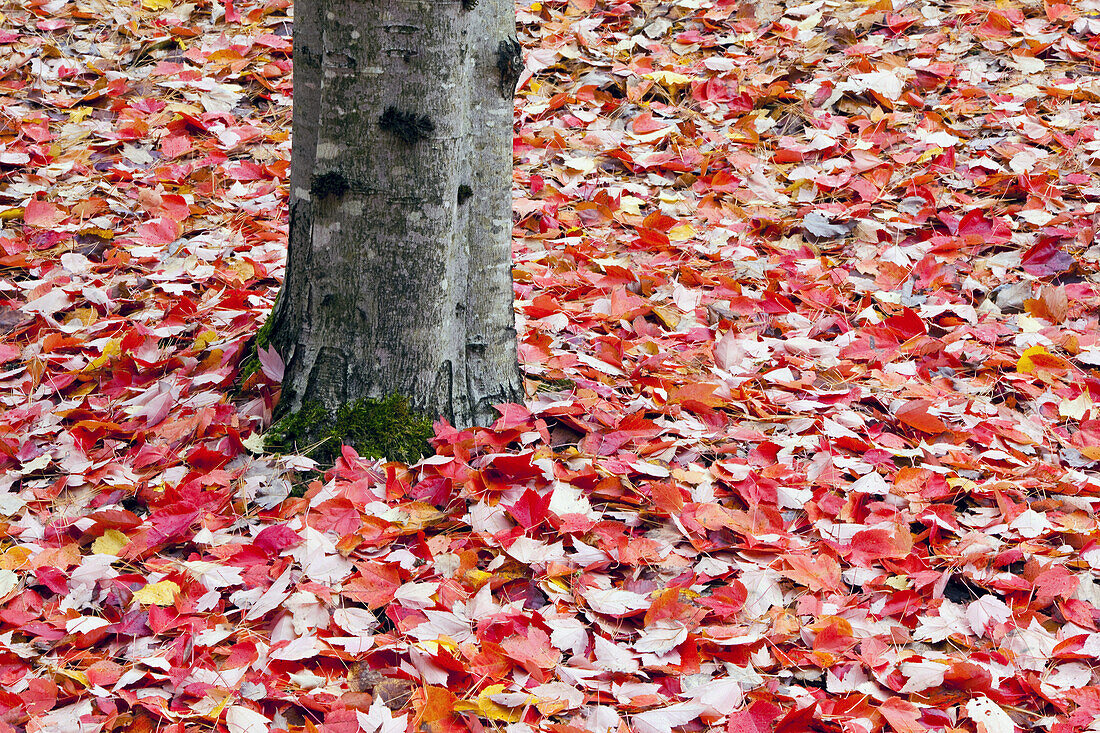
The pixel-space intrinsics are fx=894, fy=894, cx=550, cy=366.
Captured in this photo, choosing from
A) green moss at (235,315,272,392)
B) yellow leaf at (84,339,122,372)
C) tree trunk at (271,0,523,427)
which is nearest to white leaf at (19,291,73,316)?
yellow leaf at (84,339,122,372)

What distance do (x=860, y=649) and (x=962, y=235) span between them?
6.40 feet

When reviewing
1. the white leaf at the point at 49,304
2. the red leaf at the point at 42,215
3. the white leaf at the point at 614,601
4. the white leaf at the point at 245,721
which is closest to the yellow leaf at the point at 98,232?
the red leaf at the point at 42,215

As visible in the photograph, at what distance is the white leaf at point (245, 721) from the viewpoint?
4.95 ft

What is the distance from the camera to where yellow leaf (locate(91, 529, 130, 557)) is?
1915mm

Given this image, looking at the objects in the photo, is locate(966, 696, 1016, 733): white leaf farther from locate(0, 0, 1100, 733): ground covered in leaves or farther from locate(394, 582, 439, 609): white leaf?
locate(394, 582, 439, 609): white leaf

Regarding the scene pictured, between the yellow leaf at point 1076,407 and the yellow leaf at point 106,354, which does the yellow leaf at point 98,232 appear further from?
the yellow leaf at point 1076,407

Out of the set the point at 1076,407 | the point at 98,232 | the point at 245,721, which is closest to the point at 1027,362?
the point at 1076,407

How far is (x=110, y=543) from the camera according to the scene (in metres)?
1.94

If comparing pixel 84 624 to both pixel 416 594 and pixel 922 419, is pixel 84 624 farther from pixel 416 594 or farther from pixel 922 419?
pixel 922 419

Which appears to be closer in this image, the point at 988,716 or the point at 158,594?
the point at 988,716

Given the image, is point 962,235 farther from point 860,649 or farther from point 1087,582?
point 860,649

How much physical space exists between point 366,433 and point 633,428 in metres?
0.65

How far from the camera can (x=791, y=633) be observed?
5.72ft

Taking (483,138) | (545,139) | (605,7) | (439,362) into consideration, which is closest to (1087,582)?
(439,362)
